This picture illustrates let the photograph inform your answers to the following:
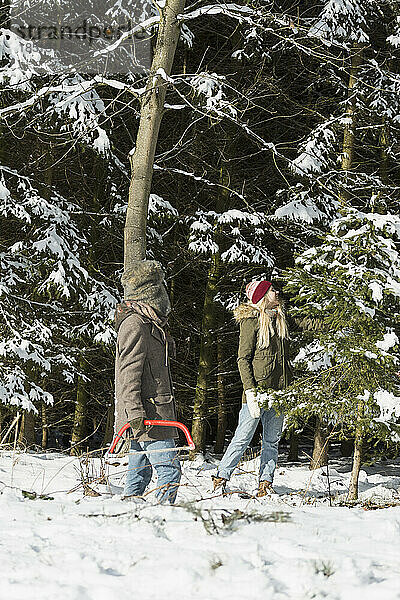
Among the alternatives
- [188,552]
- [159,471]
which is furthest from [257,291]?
[188,552]

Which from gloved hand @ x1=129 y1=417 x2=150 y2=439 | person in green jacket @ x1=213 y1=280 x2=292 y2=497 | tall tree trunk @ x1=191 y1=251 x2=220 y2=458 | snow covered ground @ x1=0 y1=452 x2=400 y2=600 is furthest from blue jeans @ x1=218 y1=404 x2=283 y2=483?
tall tree trunk @ x1=191 y1=251 x2=220 y2=458

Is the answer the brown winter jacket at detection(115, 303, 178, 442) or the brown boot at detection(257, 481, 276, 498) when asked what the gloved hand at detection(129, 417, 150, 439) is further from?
the brown boot at detection(257, 481, 276, 498)

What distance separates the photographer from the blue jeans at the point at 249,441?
6.09 meters

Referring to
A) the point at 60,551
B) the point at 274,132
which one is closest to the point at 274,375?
the point at 60,551

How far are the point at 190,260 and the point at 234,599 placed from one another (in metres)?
10.0

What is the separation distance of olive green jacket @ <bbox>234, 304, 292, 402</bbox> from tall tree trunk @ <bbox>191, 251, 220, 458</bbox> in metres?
5.48

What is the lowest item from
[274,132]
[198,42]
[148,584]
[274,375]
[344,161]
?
[148,584]

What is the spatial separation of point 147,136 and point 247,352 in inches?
108

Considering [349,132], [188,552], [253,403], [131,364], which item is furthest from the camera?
[349,132]

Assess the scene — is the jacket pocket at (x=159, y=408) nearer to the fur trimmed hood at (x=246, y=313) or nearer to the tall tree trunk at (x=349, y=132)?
the fur trimmed hood at (x=246, y=313)

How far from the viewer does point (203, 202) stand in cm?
1393

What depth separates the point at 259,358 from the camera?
6.22 m

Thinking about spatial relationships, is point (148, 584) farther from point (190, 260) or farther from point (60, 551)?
point (190, 260)

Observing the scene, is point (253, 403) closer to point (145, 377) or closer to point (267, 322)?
point (267, 322)
